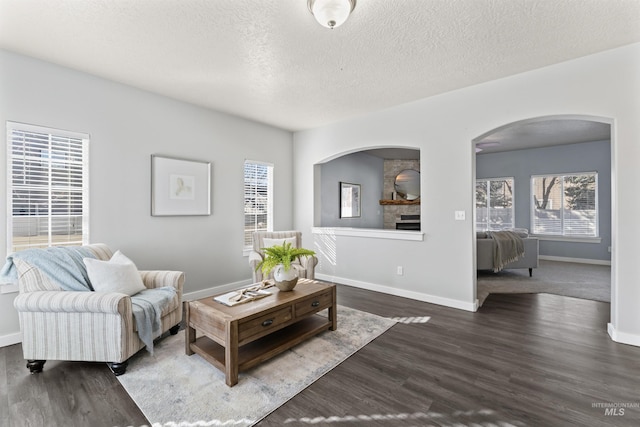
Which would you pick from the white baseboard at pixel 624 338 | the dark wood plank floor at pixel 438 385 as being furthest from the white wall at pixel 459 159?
the dark wood plank floor at pixel 438 385

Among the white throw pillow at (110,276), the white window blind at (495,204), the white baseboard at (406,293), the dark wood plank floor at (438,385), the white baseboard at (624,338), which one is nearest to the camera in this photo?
the dark wood plank floor at (438,385)

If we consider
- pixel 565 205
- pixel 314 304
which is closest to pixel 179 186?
pixel 314 304

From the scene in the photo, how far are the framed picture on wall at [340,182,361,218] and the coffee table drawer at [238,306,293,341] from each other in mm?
4592

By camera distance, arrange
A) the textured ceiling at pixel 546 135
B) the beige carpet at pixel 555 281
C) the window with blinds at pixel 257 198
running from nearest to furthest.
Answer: the beige carpet at pixel 555 281 < the window with blinds at pixel 257 198 < the textured ceiling at pixel 546 135

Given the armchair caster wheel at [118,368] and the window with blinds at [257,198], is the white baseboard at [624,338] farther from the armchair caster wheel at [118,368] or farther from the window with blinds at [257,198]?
the window with blinds at [257,198]

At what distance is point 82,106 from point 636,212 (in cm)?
554

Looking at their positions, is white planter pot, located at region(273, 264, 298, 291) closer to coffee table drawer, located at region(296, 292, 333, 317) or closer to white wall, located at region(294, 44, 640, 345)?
coffee table drawer, located at region(296, 292, 333, 317)

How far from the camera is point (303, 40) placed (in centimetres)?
254

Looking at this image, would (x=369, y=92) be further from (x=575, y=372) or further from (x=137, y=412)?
(x=137, y=412)

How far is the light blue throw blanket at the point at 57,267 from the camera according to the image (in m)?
2.40

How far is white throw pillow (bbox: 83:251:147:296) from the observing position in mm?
2527

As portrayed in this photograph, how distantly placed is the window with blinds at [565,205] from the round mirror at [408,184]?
2.80 meters

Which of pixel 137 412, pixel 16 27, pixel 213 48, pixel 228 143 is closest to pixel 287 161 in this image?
pixel 228 143

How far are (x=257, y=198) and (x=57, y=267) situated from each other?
2.86 metres
